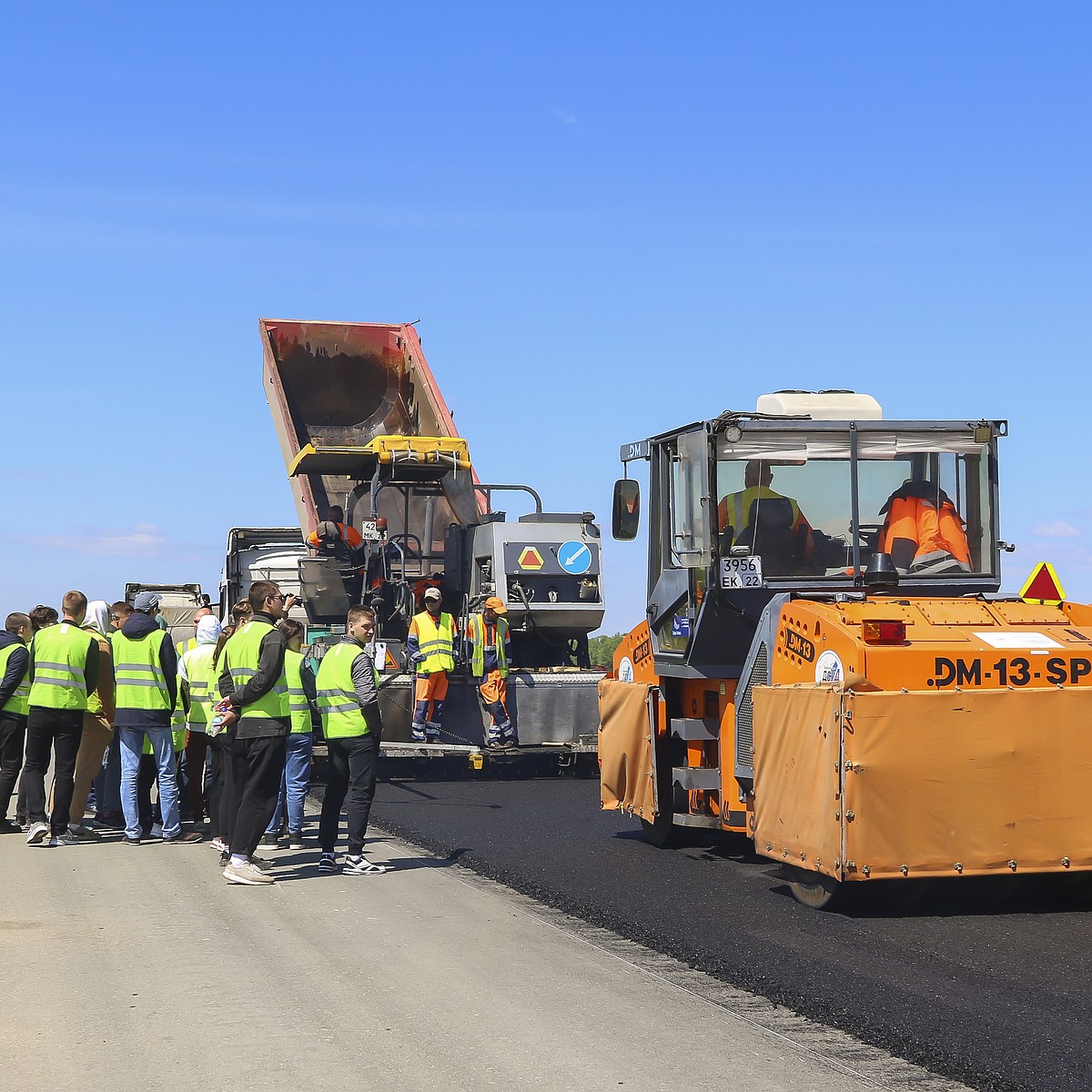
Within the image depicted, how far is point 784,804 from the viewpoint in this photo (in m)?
7.77

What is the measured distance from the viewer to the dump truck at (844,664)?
283 inches

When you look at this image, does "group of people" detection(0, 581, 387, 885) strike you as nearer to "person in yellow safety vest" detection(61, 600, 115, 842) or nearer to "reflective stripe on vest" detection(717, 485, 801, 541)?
"person in yellow safety vest" detection(61, 600, 115, 842)

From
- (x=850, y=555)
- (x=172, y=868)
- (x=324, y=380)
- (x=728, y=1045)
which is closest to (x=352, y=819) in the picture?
(x=172, y=868)

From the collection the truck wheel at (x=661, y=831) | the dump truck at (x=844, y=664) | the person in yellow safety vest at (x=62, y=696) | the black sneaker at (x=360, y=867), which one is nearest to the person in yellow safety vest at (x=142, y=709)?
the person in yellow safety vest at (x=62, y=696)

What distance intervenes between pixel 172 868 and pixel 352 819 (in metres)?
1.15

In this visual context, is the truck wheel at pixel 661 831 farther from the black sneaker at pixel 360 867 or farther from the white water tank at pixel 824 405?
the white water tank at pixel 824 405

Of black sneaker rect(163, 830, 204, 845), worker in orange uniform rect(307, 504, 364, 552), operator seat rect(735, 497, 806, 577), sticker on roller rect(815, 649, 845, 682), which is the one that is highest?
worker in orange uniform rect(307, 504, 364, 552)

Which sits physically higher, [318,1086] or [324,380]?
[324,380]

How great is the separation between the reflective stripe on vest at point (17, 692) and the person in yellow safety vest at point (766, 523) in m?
5.41

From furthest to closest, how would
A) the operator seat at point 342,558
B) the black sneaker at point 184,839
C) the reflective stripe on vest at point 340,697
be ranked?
the operator seat at point 342,558, the black sneaker at point 184,839, the reflective stripe on vest at point 340,697

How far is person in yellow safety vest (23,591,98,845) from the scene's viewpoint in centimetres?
1052

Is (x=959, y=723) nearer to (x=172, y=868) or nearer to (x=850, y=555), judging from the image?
(x=850, y=555)

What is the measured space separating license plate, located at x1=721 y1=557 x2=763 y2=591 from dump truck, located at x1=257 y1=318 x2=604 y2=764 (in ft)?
18.9

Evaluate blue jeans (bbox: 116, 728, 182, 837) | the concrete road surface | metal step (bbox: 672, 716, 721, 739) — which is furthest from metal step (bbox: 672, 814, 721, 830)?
blue jeans (bbox: 116, 728, 182, 837)
